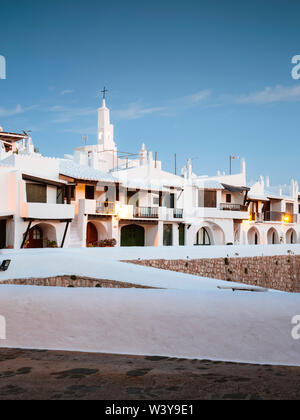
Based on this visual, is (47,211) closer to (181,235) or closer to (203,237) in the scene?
(181,235)

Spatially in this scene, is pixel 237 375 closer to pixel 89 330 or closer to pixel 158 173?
pixel 89 330

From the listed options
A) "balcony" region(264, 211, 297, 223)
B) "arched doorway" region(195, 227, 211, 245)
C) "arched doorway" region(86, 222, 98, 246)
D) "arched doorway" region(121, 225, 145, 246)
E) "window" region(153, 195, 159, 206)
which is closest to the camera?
"arched doorway" region(86, 222, 98, 246)

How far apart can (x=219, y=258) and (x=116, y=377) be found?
66.4 ft

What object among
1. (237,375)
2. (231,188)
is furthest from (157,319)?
(231,188)

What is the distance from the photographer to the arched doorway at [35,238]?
26484mm

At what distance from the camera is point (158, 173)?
36812 millimetres

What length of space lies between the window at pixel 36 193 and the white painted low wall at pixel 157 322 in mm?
17921

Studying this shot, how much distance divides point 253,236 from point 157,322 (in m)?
41.3

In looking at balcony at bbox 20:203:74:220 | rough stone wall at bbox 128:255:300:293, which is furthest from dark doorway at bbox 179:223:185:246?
balcony at bbox 20:203:74:220

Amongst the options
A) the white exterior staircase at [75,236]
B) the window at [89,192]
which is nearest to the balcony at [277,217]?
the window at [89,192]

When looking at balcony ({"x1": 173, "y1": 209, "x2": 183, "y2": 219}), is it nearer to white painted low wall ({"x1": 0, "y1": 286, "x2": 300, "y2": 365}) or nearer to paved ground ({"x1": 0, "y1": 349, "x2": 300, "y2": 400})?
white painted low wall ({"x1": 0, "y1": 286, "x2": 300, "y2": 365})

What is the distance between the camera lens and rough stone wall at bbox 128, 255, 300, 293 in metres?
22.9

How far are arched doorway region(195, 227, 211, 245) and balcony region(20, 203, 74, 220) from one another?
16.5 m

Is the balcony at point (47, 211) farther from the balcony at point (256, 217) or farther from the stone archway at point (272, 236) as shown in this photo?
the stone archway at point (272, 236)
